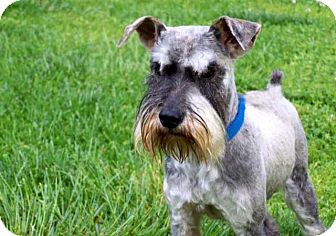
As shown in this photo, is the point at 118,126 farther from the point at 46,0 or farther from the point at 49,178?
the point at 46,0

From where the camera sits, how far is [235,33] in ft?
14.2

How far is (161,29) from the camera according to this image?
4594 millimetres

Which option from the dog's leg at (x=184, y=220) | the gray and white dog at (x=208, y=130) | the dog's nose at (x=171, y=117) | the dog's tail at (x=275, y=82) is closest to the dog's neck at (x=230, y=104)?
the gray and white dog at (x=208, y=130)

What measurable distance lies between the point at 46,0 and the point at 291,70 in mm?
4338

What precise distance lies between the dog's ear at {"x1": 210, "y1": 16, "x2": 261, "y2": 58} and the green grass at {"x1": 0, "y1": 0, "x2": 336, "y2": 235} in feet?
4.17

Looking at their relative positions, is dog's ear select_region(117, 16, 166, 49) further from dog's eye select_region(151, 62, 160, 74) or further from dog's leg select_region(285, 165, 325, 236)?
dog's leg select_region(285, 165, 325, 236)

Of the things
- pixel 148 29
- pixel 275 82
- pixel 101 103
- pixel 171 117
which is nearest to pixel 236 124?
pixel 171 117

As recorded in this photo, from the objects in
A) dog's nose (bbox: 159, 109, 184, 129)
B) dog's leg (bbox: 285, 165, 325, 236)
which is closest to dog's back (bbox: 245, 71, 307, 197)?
dog's leg (bbox: 285, 165, 325, 236)

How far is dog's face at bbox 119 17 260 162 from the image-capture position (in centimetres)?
402

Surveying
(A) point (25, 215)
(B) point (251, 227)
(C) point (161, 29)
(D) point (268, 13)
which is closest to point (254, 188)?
(B) point (251, 227)

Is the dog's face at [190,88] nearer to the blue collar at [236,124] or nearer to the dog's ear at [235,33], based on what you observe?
the dog's ear at [235,33]

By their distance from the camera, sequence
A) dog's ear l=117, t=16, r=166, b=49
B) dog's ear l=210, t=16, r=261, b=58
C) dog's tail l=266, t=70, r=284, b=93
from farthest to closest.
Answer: dog's tail l=266, t=70, r=284, b=93 < dog's ear l=117, t=16, r=166, b=49 < dog's ear l=210, t=16, r=261, b=58

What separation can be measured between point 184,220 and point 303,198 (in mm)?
1156

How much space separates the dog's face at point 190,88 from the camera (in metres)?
4.02
